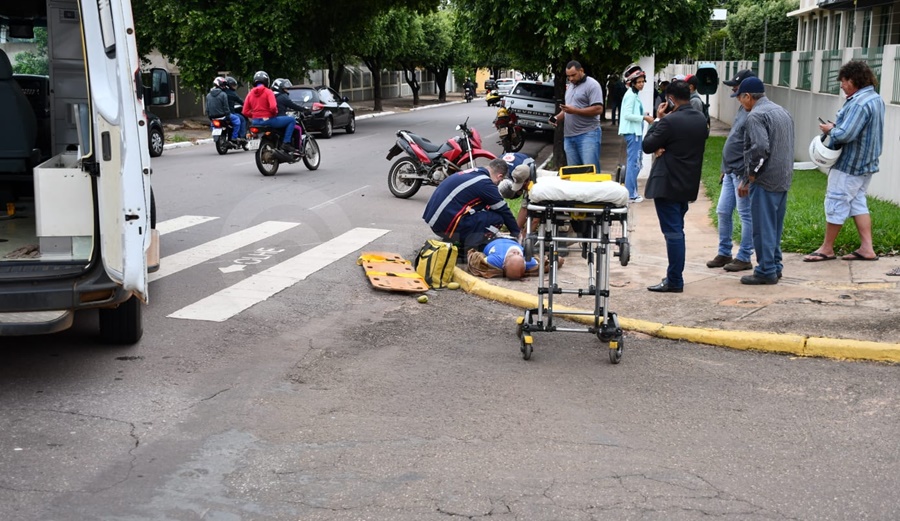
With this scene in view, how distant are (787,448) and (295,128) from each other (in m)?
14.2

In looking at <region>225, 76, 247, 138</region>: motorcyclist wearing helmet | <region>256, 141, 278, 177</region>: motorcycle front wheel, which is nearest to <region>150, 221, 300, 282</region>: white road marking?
<region>256, 141, 278, 177</region>: motorcycle front wheel

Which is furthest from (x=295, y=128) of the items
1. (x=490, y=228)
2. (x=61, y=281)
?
(x=61, y=281)

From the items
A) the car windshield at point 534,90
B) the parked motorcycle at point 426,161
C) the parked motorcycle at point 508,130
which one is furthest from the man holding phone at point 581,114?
the car windshield at point 534,90

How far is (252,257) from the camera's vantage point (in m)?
10.4

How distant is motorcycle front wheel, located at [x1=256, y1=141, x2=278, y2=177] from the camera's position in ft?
57.6

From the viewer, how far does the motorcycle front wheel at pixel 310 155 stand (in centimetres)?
1847

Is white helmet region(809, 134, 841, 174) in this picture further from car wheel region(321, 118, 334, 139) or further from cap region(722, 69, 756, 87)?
car wheel region(321, 118, 334, 139)

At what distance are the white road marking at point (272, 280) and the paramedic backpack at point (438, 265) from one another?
1.21 metres

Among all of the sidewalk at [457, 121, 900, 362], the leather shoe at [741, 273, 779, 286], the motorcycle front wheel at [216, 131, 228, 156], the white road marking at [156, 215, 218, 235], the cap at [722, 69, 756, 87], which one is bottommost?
the sidewalk at [457, 121, 900, 362]

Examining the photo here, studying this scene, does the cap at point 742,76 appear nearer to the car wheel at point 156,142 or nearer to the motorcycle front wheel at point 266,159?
the motorcycle front wheel at point 266,159

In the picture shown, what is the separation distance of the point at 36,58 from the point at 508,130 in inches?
614

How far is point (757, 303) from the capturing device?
8062 mm

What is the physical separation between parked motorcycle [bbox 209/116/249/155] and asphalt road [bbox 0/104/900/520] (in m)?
14.0

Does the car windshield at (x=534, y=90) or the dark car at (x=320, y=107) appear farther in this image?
the car windshield at (x=534, y=90)
